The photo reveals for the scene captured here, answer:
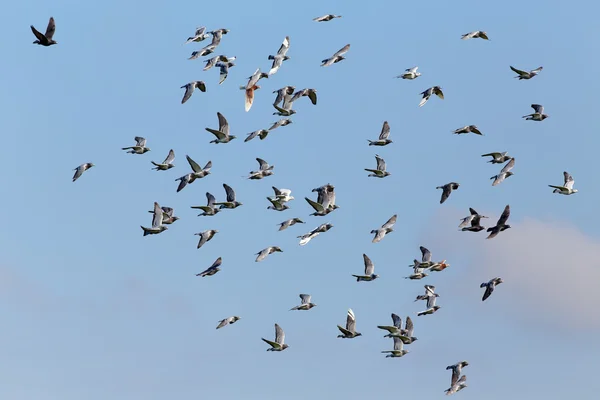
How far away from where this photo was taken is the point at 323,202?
10144cm

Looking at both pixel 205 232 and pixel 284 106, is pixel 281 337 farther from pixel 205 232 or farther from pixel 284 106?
pixel 284 106

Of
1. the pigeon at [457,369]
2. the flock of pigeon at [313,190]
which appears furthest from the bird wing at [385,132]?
the pigeon at [457,369]

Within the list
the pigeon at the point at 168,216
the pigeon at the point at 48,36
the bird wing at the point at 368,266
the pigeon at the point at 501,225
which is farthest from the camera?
the bird wing at the point at 368,266

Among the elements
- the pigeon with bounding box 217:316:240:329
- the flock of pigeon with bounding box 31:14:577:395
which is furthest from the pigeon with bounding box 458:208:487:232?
the pigeon with bounding box 217:316:240:329

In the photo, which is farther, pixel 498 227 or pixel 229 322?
pixel 229 322

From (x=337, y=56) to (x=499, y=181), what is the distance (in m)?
14.9

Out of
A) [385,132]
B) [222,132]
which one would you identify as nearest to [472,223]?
[385,132]

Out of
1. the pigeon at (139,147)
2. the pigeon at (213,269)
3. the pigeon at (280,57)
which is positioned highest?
the pigeon at (280,57)

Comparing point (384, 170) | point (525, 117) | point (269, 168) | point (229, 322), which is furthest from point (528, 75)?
point (229, 322)

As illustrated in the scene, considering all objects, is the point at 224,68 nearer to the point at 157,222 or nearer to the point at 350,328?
the point at 157,222

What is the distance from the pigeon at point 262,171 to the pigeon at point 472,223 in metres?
14.9

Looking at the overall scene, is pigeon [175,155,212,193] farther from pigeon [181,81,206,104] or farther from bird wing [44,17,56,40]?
bird wing [44,17,56,40]

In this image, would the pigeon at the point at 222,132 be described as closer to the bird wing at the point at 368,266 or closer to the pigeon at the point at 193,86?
the pigeon at the point at 193,86

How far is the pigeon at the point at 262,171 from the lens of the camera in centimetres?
10444
